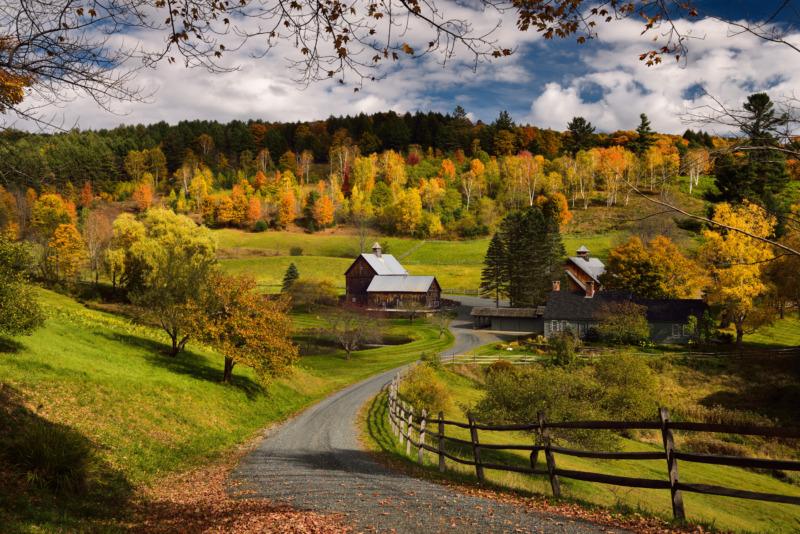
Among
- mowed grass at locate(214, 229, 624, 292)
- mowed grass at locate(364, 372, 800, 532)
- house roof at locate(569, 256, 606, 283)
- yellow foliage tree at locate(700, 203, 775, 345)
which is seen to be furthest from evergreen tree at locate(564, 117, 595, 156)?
mowed grass at locate(364, 372, 800, 532)

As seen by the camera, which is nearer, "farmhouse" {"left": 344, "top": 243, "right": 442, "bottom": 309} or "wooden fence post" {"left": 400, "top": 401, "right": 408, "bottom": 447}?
"wooden fence post" {"left": 400, "top": 401, "right": 408, "bottom": 447}

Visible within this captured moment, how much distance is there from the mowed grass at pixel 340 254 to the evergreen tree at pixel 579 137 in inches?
2362

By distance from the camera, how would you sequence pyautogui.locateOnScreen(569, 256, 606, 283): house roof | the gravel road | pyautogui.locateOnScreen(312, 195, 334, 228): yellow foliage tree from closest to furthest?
the gravel road → pyautogui.locateOnScreen(569, 256, 606, 283): house roof → pyautogui.locateOnScreen(312, 195, 334, 228): yellow foliage tree

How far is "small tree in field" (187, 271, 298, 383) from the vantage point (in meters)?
27.3

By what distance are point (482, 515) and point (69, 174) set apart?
9.13 meters

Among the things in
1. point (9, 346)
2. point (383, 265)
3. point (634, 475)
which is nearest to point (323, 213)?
point (383, 265)

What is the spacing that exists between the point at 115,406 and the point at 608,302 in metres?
55.1

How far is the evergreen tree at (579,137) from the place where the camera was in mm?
164125

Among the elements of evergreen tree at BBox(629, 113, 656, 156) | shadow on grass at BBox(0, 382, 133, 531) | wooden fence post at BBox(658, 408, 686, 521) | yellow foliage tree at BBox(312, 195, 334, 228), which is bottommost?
shadow on grass at BBox(0, 382, 133, 531)

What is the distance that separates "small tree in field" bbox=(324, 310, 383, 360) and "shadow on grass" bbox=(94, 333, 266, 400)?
21.5 meters

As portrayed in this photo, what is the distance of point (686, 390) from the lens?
151ft

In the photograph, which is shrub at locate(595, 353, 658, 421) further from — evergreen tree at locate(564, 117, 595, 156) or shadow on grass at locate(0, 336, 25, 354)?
evergreen tree at locate(564, 117, 595, 156)

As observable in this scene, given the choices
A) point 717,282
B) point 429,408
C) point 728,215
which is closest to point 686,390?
point 717,282

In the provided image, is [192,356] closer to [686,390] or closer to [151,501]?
[151,501]
